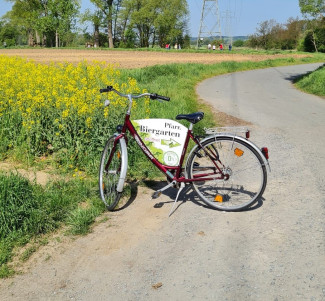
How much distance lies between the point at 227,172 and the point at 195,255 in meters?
1.20

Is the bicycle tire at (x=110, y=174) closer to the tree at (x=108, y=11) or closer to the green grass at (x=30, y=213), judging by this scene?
the green grass at (x=30, y=213)

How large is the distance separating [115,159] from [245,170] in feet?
4.71

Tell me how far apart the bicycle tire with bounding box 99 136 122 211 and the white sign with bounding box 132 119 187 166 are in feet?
1.02

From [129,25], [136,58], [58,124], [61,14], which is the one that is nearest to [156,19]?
[129,25]

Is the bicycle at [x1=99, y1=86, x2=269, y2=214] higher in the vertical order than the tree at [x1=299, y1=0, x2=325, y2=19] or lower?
lower

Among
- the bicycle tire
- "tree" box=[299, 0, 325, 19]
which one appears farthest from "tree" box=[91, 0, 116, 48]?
the bicycle tire

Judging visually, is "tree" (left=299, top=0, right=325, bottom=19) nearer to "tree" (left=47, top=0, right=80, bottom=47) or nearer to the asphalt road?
the asphalt road

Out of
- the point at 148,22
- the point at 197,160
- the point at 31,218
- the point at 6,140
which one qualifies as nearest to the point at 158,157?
the point at 197,160

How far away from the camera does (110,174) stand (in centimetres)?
477

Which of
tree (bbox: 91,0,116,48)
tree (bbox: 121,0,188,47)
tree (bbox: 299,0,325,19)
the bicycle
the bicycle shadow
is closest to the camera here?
the bicycle

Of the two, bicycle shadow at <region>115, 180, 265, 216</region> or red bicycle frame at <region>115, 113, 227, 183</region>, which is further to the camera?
bicycle shadow at <region>115, 180, 265, 216</region>

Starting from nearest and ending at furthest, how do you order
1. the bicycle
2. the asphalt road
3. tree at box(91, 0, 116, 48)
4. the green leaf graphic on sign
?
the asphalt road → the bicycle → the green leaf graphic on sign → tree at box(91, 0, 116, 48)

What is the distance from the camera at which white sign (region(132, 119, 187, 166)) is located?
14.7 ft

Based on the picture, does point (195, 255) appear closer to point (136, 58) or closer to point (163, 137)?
point (163, 137)
